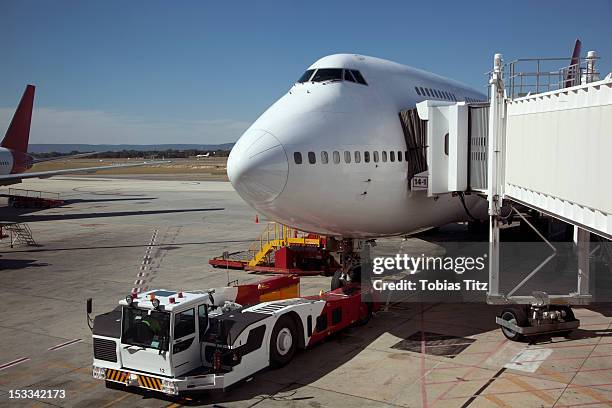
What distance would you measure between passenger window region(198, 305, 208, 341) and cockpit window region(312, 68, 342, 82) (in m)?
7.67

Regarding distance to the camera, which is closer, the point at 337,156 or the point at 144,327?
the point at 144,327

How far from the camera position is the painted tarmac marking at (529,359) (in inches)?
516

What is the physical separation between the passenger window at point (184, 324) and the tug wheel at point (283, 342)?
1987 mm

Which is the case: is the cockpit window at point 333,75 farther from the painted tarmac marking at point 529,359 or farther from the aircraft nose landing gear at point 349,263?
the painted tarmac marking at point 529,359

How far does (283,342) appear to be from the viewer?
13656 millimetres

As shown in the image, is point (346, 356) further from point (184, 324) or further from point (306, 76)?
point (306, 76)

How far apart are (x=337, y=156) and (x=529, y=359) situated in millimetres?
6791

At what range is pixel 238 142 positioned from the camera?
1477 cm

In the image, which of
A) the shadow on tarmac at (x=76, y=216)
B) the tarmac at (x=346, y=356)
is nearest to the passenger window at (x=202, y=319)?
the tarmac at (x=346, y=356)

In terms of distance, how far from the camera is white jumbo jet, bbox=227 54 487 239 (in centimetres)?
1396

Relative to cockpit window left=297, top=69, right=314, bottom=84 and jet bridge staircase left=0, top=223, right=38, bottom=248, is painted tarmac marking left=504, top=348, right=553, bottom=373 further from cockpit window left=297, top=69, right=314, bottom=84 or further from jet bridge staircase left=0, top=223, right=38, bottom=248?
jet bridge staircase left=0, top=223, right=38, bottom=248

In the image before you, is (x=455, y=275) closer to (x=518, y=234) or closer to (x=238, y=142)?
(x=518, y=234)

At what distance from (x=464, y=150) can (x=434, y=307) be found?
17.4 feet

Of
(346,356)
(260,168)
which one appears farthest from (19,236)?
(346,356)
